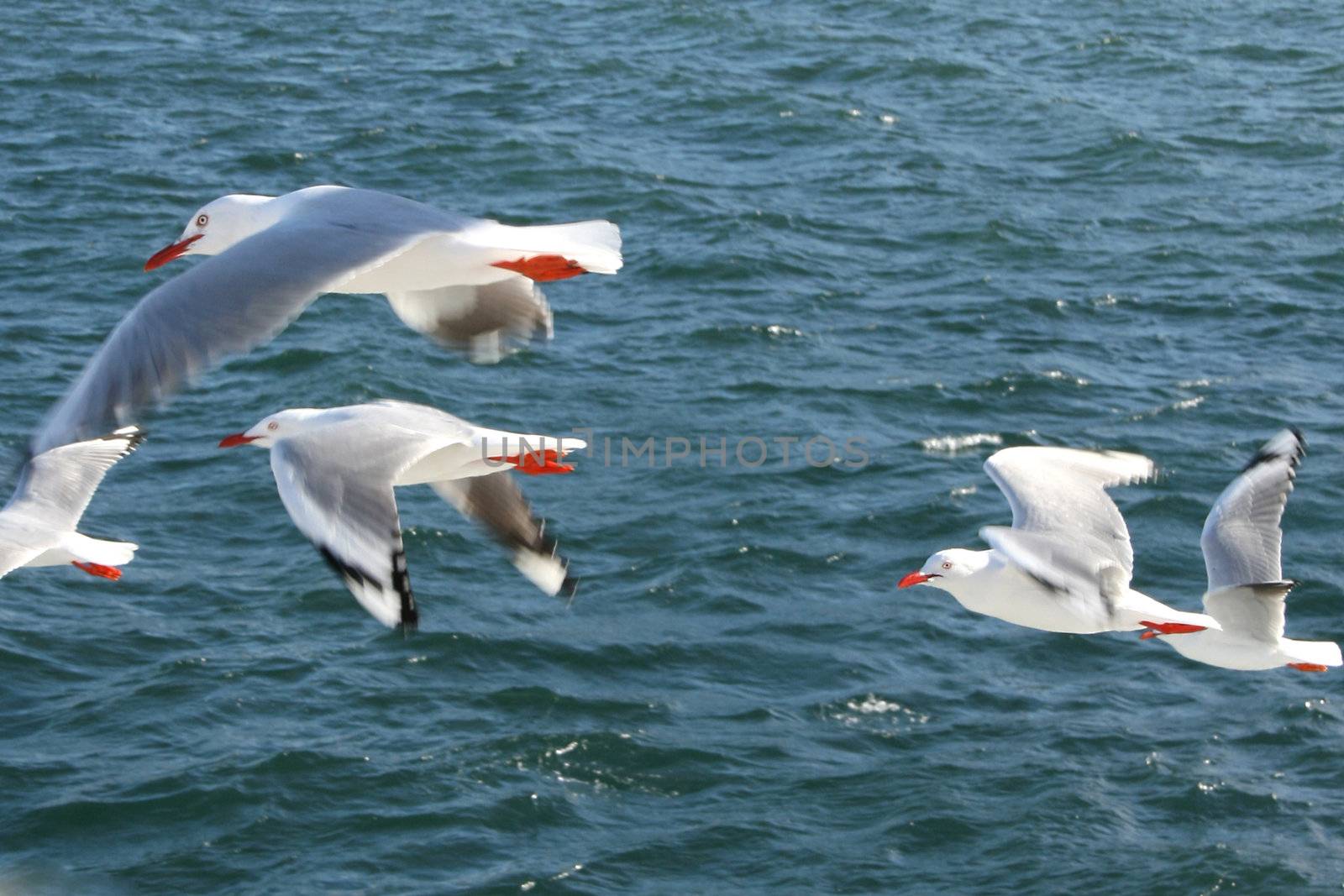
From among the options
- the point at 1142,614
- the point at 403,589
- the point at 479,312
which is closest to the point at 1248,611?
the point at 1142,614

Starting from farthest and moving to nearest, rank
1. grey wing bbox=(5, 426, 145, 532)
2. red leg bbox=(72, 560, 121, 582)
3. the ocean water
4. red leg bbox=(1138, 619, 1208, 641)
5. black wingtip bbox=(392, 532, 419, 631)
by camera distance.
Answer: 1. the ocean water
2. grey wing bbox=(5, 426, 145, 532)
3. red leg bbox=(72, 560, 121, 582)
4. red leg bbox=(1138, 619, 1208, 641)
5. black wingtip bbox=(392, 532, 419, 631)

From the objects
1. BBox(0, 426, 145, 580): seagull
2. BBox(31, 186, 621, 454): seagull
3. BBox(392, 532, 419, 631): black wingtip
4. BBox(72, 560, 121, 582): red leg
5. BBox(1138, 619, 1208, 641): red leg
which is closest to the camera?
BBox(392, 532, 419, 631): black wingtip

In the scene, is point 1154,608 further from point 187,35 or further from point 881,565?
point 187,35

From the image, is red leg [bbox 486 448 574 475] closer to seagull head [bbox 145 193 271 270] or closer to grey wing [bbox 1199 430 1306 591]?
seagull head [bbox 145 193 271 270]

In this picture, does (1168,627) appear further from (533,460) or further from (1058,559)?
(533,460)

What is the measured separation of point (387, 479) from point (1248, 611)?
6305 mm

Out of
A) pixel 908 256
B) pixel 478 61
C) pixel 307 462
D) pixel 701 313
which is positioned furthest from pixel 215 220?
pixel 478 61

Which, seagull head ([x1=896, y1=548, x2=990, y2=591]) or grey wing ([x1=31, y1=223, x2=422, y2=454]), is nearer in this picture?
grey wing ([x1=31, y1=223, x2=422, y2=454])

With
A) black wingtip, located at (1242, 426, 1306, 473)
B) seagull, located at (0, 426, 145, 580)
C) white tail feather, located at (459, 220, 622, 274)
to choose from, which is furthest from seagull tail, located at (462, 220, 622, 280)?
black wingtip, located at (1242, 426, 1306, 473)

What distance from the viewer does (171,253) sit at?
993 centimetres

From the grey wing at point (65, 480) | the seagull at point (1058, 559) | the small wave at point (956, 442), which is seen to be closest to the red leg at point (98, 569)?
the grey wing at point (65, 480)

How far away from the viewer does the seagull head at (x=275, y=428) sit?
1017 cm

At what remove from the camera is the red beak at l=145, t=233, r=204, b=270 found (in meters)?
9.88

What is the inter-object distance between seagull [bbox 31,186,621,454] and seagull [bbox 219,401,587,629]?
0.62 metres
